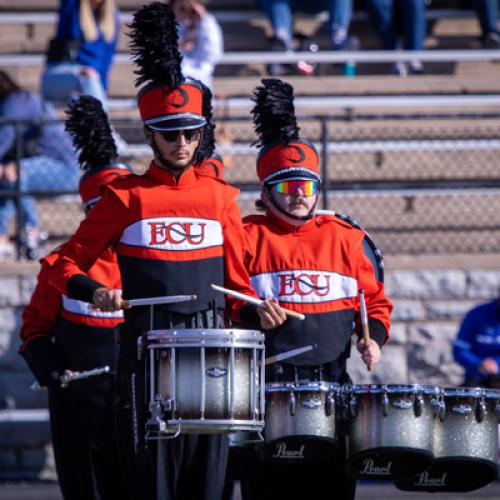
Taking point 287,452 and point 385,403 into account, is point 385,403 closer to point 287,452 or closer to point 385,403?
point 385,403

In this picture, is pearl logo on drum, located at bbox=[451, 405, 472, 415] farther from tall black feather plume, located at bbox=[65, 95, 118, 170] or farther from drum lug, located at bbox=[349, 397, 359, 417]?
tall black feather plume, located at bbox=[65, 95, 118, 170]

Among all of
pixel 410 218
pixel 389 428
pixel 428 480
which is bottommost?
pixel 428 480

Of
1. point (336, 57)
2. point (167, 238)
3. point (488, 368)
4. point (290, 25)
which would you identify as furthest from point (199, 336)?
point (290, 25)

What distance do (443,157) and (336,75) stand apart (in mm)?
2359

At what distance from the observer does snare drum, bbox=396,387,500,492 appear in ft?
20.3

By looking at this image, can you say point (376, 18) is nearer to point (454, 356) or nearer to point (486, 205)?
point (486, 205)

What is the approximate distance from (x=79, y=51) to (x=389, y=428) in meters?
6.50

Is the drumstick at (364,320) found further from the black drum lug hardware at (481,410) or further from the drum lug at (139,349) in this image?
the drum lug at (139,349)

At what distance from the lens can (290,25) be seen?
13.8 metres

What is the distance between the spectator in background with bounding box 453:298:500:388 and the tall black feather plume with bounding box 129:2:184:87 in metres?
4.65

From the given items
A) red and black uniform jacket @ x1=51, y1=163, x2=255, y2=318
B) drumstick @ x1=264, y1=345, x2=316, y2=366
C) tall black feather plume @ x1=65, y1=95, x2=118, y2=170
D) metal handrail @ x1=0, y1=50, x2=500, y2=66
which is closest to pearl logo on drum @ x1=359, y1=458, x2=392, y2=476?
drumstick @ x1=264, y1=345, x2=316, y2=366

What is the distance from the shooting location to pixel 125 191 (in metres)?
5.91

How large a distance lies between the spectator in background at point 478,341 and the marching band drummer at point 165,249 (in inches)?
168

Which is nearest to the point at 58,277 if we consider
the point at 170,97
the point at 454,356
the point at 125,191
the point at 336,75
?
the point at 125,191
